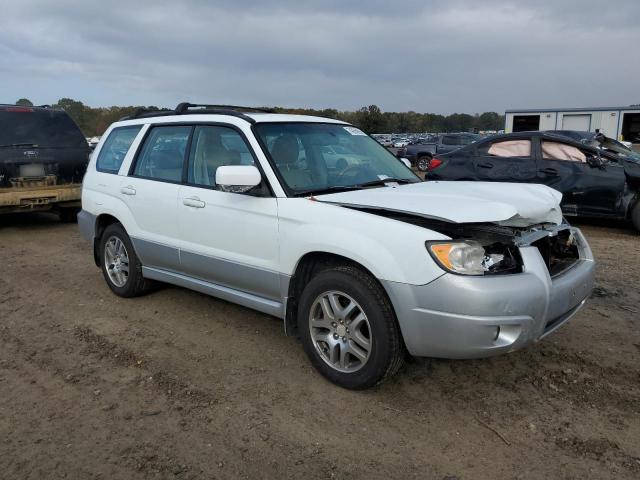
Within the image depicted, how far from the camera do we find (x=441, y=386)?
3555mm

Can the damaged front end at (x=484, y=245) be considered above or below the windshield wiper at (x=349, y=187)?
below

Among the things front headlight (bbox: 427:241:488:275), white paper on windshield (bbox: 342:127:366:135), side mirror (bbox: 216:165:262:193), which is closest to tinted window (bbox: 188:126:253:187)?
side mirror (bbox: 216:165:262:193)

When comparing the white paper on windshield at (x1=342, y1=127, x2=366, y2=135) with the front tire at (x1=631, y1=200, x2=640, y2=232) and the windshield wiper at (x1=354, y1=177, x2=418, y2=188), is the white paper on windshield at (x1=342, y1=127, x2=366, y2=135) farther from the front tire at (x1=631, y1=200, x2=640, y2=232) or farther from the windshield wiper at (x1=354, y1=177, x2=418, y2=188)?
the front tire at (x1=631, y1=200, x2=640, y2=232)

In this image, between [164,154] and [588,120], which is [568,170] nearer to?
[164,154]

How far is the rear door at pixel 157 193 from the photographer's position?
462cm

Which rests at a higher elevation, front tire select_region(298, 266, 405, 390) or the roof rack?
the roof rack

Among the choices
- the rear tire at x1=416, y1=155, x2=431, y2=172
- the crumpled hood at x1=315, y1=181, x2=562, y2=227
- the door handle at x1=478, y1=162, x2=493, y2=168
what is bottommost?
the rear tire at x1=416, y1=155, x2=431, y2=172

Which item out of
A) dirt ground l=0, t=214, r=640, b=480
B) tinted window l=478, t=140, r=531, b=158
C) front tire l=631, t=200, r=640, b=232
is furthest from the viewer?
tinted window l=478, t=140, r=531, b=158

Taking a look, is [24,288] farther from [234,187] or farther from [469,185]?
[469,185]

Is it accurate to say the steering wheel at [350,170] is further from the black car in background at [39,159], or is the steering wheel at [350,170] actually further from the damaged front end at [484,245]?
the black car in background at [39,159]

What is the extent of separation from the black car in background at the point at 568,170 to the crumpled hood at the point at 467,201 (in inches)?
184

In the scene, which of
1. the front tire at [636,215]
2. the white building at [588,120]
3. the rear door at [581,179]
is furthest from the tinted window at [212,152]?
the white building at [588,120]

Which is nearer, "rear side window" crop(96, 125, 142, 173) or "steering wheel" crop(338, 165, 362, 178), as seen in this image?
"steering wheel" crop(338, 165, 362, 178)

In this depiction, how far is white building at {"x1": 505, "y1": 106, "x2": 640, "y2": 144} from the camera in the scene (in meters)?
35.8
